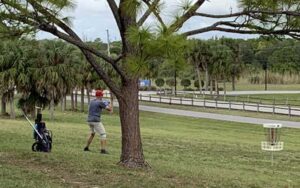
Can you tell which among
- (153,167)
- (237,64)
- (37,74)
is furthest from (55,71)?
(237,64)

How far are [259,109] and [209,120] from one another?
21.3ft

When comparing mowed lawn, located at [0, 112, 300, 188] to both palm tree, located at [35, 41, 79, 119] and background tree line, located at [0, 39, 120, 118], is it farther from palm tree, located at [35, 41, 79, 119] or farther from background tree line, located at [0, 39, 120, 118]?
palm tree, located at [35, 41, 79, 119]

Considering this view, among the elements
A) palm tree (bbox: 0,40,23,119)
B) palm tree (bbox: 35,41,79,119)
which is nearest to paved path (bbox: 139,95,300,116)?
palm tree (bbox: 35,41,79,119)

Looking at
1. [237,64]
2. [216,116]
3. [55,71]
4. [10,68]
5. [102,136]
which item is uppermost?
[237,64]

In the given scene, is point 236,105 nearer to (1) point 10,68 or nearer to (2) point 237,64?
Answer: (2) point 237,64

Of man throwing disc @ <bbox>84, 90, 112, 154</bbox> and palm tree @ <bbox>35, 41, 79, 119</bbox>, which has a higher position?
palm tree @ <bbox>35, 41, 79, 119</bbox>

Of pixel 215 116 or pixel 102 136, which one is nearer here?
pixel 102 136

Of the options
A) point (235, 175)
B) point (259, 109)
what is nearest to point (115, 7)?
point (235, 175)

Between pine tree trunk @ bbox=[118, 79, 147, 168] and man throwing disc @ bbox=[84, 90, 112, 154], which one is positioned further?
man throwing disc @ bbox=[84, 90, 112, 154]

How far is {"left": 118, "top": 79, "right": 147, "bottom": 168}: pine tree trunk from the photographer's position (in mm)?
10109

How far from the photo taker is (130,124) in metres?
10.1

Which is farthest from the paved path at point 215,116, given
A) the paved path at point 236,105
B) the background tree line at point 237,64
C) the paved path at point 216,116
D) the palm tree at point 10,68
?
the palm tree at point 10,68

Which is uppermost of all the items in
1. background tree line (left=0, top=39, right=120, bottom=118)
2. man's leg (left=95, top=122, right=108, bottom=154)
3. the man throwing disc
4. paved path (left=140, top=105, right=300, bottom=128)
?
background tree line (left=0, top=39, right=120, bottom=118)

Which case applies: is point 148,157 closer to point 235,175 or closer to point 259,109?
point 235,175
